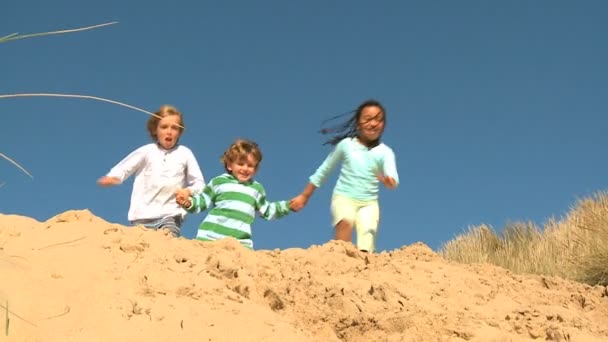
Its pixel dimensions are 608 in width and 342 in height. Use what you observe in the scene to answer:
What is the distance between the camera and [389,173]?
6.65m

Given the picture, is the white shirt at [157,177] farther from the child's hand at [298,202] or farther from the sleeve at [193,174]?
the child's hand at [298,202]

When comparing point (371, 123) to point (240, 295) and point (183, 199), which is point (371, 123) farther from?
point (240, 295)

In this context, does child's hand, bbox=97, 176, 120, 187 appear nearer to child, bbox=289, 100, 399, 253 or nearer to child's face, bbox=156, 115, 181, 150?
child's face, bbox=156, 115, 181, 150

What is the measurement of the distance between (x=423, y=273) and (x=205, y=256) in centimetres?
162

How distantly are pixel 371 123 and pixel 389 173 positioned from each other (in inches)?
25.0

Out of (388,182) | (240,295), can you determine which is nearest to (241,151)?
(388,182)

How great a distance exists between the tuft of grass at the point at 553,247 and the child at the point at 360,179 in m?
2.59

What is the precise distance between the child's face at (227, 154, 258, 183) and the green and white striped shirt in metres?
0.04

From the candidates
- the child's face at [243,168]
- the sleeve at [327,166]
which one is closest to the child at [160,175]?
the child's face at [243,168]

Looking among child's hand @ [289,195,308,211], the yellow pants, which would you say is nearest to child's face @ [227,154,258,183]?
child's hand @ [289,195,308,211]

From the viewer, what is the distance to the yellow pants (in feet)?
21.5

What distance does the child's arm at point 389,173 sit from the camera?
259 inches

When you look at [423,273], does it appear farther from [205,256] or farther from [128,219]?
[128,219]

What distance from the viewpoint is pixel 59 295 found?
11.2 feet
